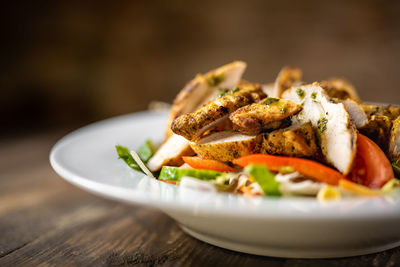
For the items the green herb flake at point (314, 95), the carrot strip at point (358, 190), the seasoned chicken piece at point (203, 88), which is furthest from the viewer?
the seasoned chicken piece at point (203, 88)

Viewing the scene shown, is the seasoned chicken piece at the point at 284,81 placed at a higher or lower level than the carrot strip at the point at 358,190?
higher

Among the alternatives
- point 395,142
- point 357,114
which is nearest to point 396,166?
point 395,142

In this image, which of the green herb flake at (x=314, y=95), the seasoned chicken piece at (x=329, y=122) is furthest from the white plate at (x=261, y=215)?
the green herb flake at (x=314, y=95)

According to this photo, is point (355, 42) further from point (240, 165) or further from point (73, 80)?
point (73, 80)

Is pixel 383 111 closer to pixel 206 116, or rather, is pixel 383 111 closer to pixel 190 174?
pixel 206 116

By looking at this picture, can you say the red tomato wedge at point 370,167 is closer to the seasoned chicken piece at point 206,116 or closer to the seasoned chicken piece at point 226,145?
the seasoned chicken piece at point 226,145

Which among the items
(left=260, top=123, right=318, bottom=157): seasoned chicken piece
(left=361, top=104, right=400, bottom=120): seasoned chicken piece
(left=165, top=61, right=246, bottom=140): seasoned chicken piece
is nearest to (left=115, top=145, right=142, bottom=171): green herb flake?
(left=165, top=61, right=246, bottom=140): seasoned chicken piece
